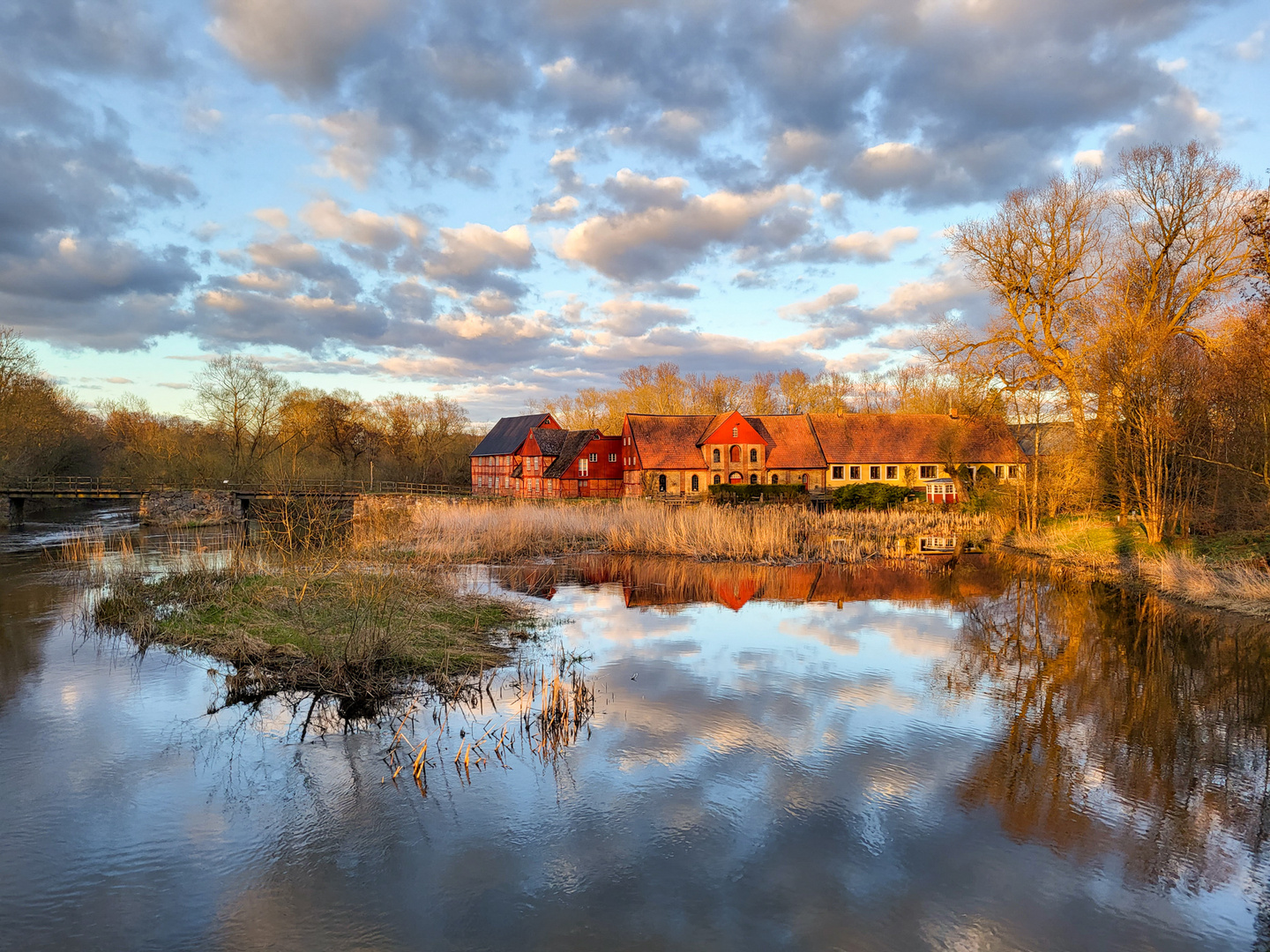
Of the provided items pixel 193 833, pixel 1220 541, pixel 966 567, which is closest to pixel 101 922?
pixel 193 833

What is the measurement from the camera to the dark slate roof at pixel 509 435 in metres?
55.7

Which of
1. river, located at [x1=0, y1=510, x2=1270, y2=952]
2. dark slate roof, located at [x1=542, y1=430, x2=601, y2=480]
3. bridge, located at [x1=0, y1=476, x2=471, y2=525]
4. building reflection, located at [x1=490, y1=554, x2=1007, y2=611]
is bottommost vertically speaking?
building reflection, located at [x1=490, y1=554, x2=1007, y2=611]

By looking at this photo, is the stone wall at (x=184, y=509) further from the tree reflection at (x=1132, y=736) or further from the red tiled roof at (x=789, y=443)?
the tree reflection at (x=1132, y=736)

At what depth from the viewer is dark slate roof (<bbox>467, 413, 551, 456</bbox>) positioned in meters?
55.7

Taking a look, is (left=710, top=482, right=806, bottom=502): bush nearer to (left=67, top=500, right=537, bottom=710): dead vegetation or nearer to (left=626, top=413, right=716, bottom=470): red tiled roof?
(left=626, top=413, right=716, bottom=470): red tiled roof

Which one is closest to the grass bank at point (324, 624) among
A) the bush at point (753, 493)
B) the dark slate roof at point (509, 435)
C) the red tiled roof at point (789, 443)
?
the bush at point (753, 493)

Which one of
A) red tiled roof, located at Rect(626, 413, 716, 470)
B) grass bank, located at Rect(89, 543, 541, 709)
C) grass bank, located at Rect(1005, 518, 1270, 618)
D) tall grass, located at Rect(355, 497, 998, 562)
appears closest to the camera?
grass bank, located at Rect(89, 543, 541, 709)

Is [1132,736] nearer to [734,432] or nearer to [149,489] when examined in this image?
[734,432]

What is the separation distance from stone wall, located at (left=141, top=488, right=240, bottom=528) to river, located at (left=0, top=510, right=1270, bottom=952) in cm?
2952

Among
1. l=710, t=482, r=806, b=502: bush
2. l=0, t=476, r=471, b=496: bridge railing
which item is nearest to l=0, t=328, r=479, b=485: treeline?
l=0, t=476, r=471, b=496: bridge railing

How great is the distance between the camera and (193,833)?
5.71m

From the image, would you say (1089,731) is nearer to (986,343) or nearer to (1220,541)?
(1220,541)

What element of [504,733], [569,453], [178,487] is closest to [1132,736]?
[504,733]

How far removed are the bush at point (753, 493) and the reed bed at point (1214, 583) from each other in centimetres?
1804
